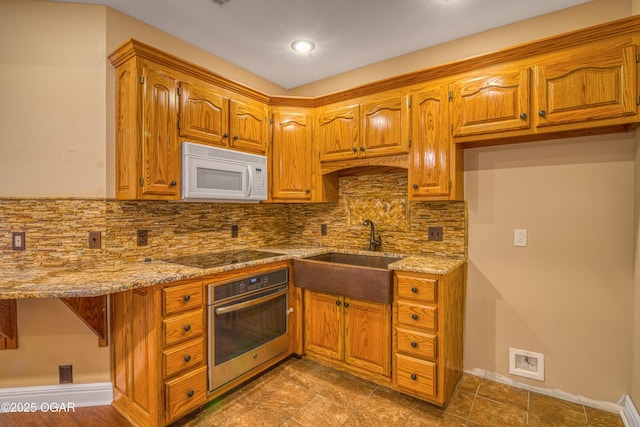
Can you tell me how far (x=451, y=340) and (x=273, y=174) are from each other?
1.91m

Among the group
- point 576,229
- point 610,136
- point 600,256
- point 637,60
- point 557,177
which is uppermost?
point 637,60

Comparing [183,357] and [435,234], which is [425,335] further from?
[183,357]

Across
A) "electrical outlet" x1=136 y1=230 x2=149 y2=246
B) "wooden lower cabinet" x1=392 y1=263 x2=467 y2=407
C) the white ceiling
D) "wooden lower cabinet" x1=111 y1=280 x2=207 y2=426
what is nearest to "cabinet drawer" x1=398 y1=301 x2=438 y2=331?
"wooden lower cabinet" x1=392 y1=263 x2=467 y2=407

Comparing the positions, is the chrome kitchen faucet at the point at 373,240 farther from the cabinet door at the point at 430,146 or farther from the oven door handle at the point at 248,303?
the oven door handle at the point at 248,303

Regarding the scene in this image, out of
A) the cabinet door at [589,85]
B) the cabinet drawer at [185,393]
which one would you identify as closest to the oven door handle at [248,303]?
the cabinet drawer at [185,393]

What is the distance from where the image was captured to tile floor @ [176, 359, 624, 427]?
6.30ft

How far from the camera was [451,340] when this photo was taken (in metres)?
2.17

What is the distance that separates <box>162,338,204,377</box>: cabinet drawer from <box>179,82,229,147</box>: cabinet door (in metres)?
1.35

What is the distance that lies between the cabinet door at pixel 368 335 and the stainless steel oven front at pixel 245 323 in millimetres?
532

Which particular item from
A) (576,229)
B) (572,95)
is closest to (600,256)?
(576,229)

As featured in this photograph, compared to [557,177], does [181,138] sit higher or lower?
higher

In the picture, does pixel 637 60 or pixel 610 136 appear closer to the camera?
pixel 637 60

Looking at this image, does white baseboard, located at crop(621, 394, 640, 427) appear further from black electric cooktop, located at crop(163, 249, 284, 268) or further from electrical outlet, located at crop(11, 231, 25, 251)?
electrical outlet, located at crop(11, 231, 25, 251)

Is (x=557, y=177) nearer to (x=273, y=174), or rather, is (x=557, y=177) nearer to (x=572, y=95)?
(x=572, y=95)
